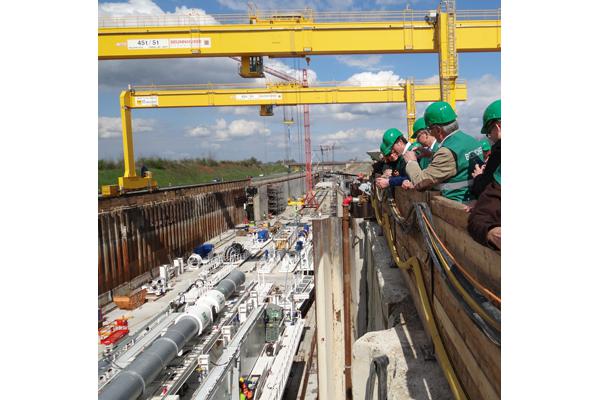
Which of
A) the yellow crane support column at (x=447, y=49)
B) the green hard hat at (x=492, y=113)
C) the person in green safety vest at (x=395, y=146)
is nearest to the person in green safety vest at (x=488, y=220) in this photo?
the green hard hat at (x=492, y=113)

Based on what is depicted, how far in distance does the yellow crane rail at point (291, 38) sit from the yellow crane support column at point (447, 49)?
12.9 inches

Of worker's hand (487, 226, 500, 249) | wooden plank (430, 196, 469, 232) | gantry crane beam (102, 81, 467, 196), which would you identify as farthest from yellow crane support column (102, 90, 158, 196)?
worker's hand (487, 226, 500, 249)

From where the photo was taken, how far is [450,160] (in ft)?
11.7

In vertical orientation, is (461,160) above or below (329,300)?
above

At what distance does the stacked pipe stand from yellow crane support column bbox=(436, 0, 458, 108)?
32.2 feet

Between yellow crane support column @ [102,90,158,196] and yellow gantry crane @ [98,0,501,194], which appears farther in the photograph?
yellow crane support column @ [102,90,158,196]

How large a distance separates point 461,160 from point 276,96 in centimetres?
2033

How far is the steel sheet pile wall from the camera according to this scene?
2072cm

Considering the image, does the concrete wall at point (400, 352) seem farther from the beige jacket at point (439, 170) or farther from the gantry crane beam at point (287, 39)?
the gantry crane beam at point (287, 39)

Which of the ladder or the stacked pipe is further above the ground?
the ladder

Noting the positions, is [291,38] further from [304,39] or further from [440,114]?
[440,114]

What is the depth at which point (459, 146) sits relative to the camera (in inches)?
141

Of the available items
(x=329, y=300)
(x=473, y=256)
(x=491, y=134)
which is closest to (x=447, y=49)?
(x=329, y=300)

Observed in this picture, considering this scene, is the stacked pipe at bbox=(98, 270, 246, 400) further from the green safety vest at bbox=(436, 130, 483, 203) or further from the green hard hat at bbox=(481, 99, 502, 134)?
the green hard hat at bbox=(481, 99, 502, 134)
